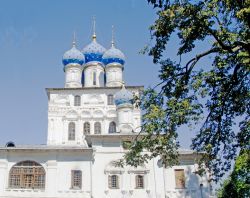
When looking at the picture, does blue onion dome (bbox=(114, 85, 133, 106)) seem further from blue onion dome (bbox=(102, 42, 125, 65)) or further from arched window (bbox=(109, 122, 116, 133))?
blue onion dome (bbox=(102, 42, 125, 65))

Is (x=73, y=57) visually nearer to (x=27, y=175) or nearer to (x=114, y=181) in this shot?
(x=27, y=175)

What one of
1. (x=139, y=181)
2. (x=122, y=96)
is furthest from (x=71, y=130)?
(x=139, y=181)

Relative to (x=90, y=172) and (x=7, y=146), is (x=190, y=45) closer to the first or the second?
(x=90, y=172)

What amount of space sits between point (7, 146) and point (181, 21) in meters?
19.5

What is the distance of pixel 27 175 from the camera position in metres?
25.8

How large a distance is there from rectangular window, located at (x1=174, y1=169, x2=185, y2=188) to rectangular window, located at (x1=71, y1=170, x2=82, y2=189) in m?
6.14

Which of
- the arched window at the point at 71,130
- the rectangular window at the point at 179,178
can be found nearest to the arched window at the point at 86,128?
the arched window at the point at 71,130

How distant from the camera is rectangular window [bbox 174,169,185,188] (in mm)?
26019

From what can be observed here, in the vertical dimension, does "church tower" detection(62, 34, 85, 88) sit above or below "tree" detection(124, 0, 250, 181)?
above

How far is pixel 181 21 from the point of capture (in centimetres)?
1039

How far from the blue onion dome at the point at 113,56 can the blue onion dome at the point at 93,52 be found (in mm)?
646

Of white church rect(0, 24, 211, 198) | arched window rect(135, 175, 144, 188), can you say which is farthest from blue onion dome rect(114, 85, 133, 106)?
arched window rect(135, 175, 144, 188)

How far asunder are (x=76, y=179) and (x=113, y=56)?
15.0m

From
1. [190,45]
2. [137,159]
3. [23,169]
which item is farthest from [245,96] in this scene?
[23,169]
